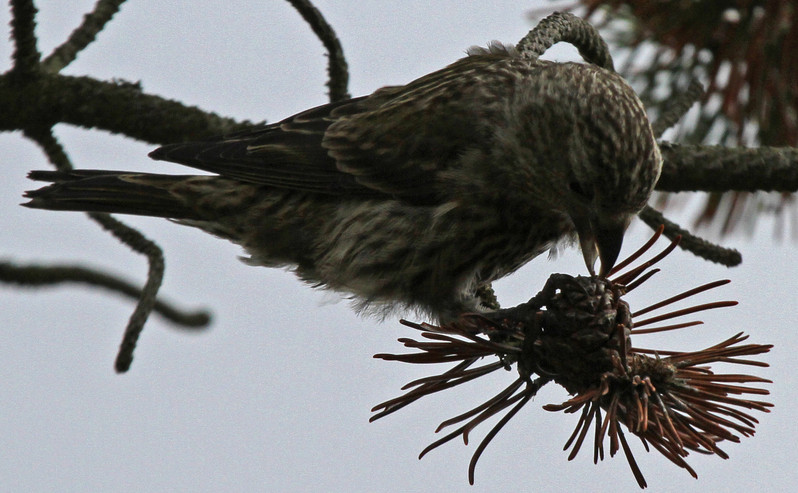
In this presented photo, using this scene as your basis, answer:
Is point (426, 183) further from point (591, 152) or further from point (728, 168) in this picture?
point (728, 168)

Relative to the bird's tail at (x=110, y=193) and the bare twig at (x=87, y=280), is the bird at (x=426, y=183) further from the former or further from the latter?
the bare twig at (x=87, y=280)

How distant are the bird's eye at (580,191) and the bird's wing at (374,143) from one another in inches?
15.8

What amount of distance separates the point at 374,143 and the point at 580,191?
85 centimetres

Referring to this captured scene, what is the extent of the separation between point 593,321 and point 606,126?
0.83 m

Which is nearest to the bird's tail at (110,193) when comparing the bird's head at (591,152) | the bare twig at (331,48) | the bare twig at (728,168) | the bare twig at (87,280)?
the bare twig at (87,280)

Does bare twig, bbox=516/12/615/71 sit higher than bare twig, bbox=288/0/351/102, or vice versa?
bare twig, bbox=516/12/615/71

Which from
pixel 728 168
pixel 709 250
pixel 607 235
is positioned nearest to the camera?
pixel 607 235

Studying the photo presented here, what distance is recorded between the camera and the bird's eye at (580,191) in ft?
9.39

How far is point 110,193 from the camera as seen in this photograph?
3443 mm

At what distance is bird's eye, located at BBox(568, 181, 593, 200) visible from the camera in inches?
113

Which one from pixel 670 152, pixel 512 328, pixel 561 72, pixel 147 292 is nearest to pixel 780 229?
pixel 670 152

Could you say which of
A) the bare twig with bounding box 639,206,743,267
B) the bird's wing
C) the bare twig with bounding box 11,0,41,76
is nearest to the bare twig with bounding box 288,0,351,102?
the bird's wing

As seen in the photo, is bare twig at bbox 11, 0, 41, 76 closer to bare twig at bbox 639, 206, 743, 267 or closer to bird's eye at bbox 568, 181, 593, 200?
bird's eye at bbox 568, 181, 593, 200

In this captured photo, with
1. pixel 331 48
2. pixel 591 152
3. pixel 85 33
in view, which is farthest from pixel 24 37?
pixel 591 152
